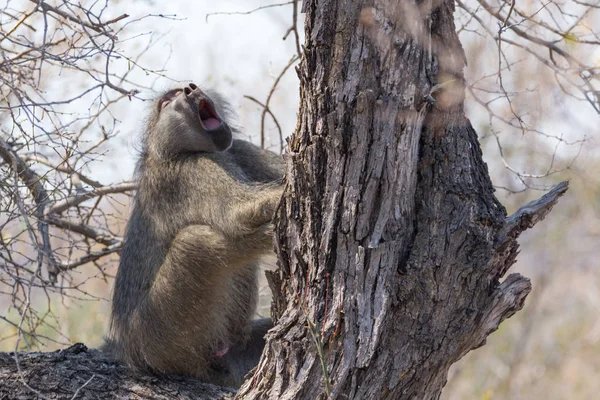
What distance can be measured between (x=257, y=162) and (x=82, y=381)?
4.85 feet

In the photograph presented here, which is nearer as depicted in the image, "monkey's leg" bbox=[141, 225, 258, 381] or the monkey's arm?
"monkey's leg" bbox=[141, 225, 258, 381]

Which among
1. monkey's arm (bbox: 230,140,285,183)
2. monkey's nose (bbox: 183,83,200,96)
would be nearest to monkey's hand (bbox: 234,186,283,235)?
monkey's arm (bbox: 230,140,285,183)

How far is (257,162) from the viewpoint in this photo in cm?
400

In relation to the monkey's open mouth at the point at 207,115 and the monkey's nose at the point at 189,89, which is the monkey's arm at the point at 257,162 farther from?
the monkey's nose at the point at 189,89

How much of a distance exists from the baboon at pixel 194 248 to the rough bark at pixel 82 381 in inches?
5.7

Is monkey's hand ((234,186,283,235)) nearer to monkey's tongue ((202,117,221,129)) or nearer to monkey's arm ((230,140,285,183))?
monkey's arm ((230,140,285,183))

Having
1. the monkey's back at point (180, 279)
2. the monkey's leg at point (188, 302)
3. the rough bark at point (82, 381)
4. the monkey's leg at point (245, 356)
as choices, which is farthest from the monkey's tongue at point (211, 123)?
the rough bark at point (82, 381)

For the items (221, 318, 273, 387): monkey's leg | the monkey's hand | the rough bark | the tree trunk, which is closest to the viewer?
the tree trunk

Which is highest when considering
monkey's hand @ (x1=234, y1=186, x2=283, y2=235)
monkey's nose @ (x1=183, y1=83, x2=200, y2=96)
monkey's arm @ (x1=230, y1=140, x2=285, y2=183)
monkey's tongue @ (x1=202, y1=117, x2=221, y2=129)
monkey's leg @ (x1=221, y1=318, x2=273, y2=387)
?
monkey's nose @ (x1=183, y1=83, x2=200, y2=96)

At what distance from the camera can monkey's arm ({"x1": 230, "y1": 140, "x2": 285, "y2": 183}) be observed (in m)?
3.94

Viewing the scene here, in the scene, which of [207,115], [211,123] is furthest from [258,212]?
[207,115]

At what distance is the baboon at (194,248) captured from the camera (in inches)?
136

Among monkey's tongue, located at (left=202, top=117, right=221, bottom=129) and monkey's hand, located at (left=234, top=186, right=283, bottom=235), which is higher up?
monkey's tongue, located at (left=202, top=117, right=221, bottom=129)

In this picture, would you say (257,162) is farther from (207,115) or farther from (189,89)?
(189,89)
